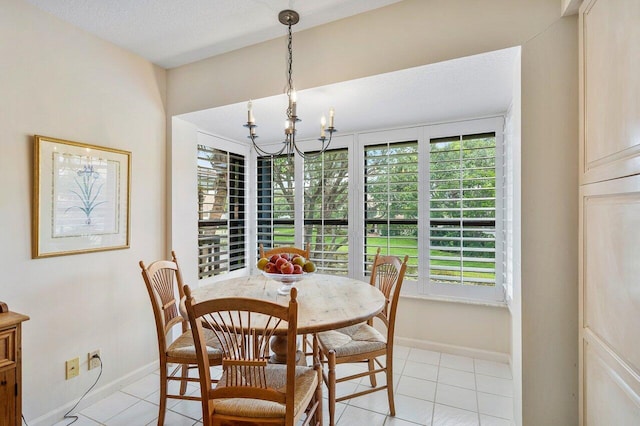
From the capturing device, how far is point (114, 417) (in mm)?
2004

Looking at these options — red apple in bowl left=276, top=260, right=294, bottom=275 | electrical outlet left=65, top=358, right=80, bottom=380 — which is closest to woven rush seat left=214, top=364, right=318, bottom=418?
red apple in bowl left=276, top=260, right=294, bottom=275

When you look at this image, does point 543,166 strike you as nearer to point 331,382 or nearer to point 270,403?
point 331,382

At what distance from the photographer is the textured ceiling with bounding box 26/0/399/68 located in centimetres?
187

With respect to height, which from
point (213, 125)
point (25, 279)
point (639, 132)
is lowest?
point (25, 279)

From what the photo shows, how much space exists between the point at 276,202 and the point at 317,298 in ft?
6.55

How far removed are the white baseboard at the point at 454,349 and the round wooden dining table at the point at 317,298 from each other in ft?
3.87

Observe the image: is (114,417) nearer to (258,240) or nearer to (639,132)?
(258,240)

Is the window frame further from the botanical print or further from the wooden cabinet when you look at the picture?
the wooden cabinet

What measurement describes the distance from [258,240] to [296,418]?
268cm

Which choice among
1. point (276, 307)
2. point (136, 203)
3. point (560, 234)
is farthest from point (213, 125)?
point (560, 234)

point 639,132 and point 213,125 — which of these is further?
point 213,125

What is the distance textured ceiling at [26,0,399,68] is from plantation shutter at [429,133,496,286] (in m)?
1.50

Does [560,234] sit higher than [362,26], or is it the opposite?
[362,26]

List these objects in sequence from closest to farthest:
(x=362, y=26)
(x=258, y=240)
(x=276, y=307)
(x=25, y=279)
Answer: (x=276, y=307)
(x=25, y=279)
(x=362, y=26)
(x=258, y=240)
